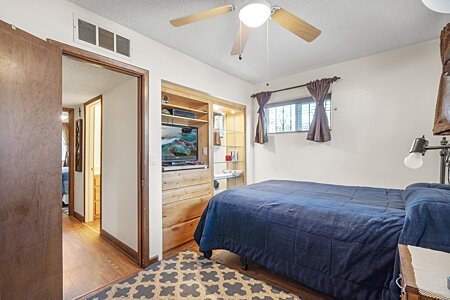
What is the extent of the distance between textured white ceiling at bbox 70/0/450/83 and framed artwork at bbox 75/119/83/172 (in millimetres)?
2685

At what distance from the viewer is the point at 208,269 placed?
2244mm

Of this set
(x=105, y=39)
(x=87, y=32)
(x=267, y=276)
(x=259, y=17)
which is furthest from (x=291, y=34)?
(x=267, y=276)

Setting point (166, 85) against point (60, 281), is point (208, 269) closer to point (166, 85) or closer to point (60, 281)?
point (60, 281)

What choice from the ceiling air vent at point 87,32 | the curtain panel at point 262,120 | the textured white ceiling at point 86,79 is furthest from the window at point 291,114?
the ceiling air vent at point 87,32

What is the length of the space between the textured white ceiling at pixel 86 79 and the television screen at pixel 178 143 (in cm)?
81

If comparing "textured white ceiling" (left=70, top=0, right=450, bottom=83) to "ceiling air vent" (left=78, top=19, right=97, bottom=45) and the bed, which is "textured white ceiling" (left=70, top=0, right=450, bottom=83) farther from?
the bed

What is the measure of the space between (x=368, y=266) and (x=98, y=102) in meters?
4.10

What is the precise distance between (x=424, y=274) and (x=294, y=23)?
1696 millimetres

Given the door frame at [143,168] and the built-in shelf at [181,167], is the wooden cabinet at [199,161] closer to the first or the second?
the built-in shelf at [181,167]

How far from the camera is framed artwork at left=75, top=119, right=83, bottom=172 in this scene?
4027 millimetres

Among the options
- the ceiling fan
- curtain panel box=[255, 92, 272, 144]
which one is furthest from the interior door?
curtain panel box=[255, 92, 272, 144]

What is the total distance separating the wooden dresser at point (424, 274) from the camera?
26.4 inches

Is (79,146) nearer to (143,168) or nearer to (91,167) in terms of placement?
(91,167)

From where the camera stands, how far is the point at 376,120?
9.52 feet
